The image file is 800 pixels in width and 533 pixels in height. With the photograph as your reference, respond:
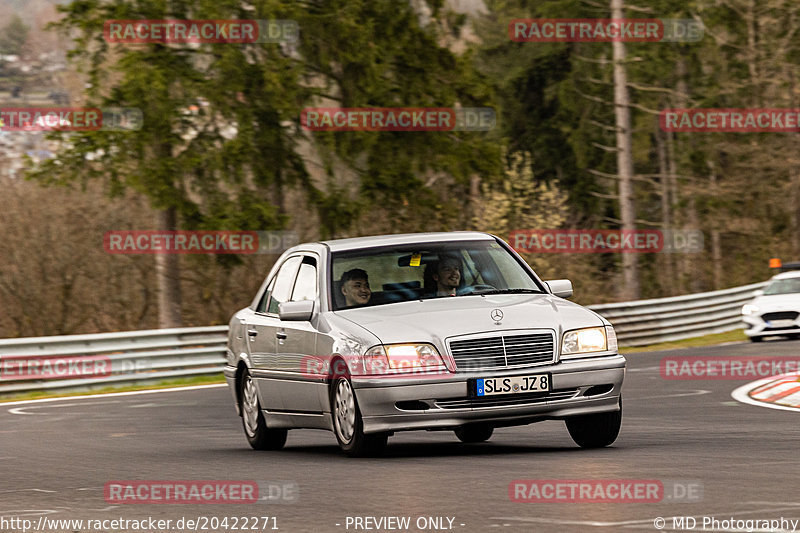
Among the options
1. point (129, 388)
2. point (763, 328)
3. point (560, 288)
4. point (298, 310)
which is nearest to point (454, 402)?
point (298, 310)

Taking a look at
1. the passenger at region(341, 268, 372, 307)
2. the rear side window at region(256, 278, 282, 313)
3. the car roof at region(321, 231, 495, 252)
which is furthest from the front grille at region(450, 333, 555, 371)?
the rear side window at region(256, 278, 282, 313)

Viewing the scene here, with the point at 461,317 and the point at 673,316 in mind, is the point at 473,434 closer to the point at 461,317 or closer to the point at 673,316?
the point at 461,317

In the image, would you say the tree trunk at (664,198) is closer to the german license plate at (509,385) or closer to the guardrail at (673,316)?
the guardrail at (673,316)

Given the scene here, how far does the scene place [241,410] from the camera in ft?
42.5

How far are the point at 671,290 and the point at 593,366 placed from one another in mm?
52291

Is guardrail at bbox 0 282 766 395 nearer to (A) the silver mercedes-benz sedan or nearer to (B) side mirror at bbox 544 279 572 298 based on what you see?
(A) the silver mercedes-benz sedan

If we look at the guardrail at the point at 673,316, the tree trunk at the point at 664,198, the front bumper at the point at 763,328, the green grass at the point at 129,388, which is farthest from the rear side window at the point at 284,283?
the tree trunk at the point at 664,198

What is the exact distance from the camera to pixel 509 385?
10195 mm

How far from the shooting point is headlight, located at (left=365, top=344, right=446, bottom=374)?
10188 millimetres

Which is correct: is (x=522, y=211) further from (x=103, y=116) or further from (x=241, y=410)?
(x=241, y=410)

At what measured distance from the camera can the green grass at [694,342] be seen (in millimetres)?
28609

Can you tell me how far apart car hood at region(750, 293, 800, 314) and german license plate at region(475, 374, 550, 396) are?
63.2 feet

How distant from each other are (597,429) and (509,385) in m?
0.96

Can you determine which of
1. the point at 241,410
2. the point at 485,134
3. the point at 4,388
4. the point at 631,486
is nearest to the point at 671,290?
the point at 485,134
